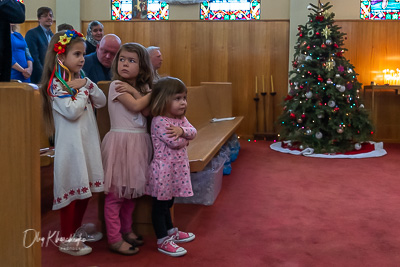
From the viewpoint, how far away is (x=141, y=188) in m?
2.81

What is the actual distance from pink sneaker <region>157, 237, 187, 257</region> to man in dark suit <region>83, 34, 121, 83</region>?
155 cm

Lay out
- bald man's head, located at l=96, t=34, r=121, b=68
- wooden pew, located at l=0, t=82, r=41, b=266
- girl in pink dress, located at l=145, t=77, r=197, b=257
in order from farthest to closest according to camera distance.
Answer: bald man's head, located at l=96, t=34, r=121, b=68 → girl in pink dress, located at l=145, t=77, r=197, b=257 → wooden pew, located at l=0, t=82, r=41, b=266

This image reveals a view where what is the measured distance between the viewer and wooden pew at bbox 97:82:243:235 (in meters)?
3.11

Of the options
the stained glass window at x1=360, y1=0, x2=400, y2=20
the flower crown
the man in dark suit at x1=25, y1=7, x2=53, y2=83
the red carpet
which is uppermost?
the stained glass window at x1=360, y1=0, x2=400, y2=20

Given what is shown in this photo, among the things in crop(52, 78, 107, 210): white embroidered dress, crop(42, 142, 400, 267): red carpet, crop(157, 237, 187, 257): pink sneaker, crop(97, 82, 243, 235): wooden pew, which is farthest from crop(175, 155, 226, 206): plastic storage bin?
crop(52, 78, 107, 210): white embroidered dress

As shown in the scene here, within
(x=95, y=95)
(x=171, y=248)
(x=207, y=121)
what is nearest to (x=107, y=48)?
(x=95, y=95)

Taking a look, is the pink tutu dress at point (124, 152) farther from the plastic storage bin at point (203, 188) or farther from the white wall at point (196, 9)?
the white wall at point (196, 9)

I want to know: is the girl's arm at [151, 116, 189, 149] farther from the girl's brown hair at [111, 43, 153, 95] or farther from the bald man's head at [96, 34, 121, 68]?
the bald man's head at [96, 34, 121, 68]

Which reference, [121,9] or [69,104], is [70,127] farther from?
[121,9]

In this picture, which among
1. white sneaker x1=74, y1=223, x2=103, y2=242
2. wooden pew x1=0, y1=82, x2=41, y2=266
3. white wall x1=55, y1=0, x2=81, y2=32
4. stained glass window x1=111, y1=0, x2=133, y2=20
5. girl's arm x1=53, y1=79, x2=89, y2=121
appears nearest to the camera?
wooden pew x1=0, y1=82, x2=41, y2=266

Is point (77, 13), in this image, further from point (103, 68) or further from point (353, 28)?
point (103, 68)

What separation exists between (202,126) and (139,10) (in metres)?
3.80

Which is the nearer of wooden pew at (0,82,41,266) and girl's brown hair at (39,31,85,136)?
wooden pew at (0,82,41,266)

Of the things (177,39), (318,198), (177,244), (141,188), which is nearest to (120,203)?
(141,188)
